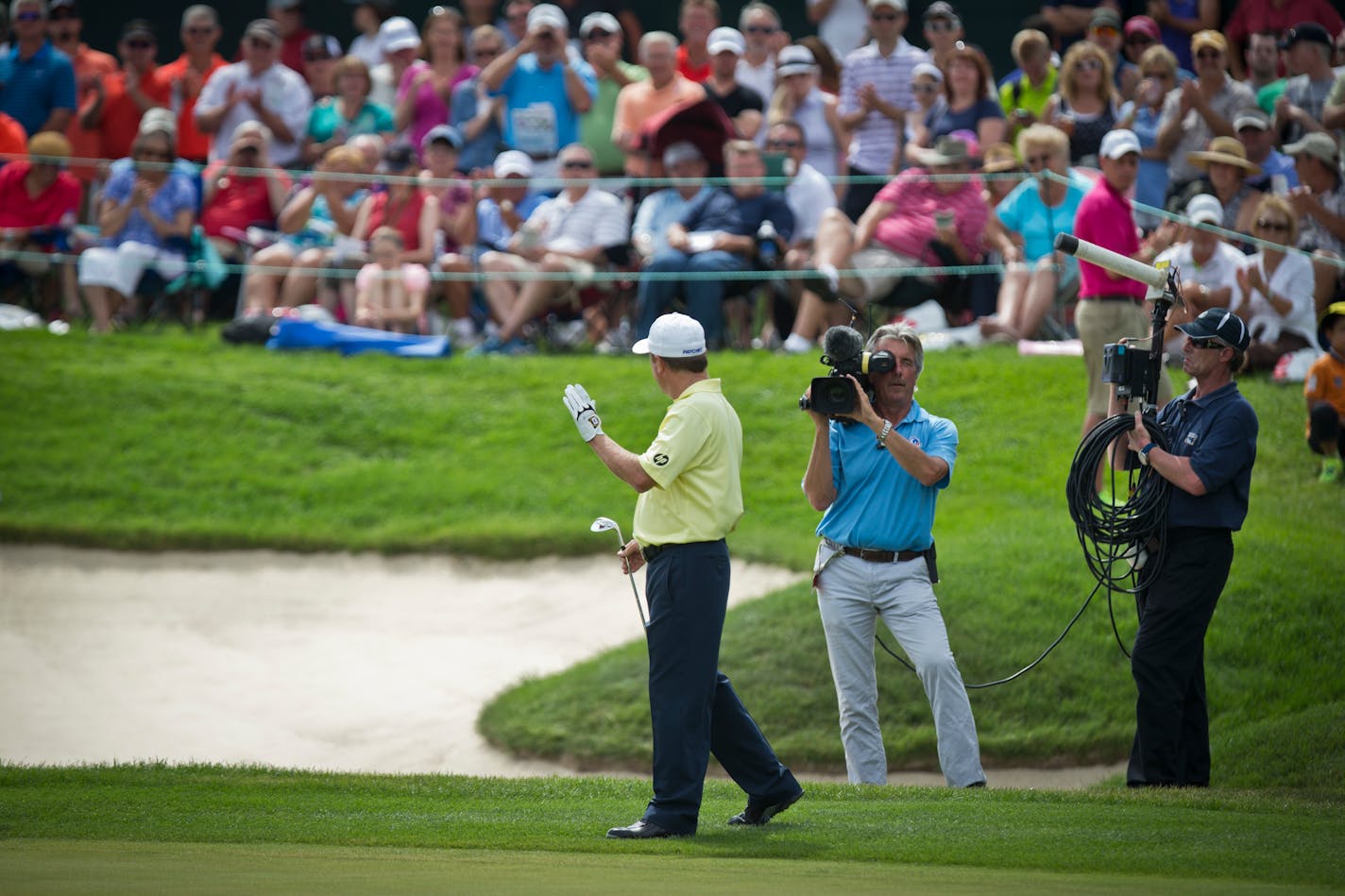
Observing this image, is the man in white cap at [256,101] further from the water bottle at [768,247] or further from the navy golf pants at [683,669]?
the navy golf pants at [683,669]

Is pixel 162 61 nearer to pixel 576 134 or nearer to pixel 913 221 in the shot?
pixel 576 134

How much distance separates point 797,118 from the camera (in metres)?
17.3

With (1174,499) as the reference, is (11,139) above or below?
above

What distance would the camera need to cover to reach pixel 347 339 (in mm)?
17531

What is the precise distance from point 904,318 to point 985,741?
5700 mm

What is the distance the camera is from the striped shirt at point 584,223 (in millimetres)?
16812

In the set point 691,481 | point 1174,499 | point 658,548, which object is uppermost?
point 691,481

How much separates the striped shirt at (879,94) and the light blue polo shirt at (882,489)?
8.50m

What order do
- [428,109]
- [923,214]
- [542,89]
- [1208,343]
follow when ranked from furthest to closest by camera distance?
[428,109] < [542,89] < [923,214] < [1208,343]

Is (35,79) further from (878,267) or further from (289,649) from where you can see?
(878,267)

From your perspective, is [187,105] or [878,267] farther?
[187,105]

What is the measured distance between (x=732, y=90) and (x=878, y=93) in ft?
4.62

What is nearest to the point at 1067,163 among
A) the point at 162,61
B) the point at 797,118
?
the point at 797,118

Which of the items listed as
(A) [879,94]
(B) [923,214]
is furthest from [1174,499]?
(A) [879,94]
